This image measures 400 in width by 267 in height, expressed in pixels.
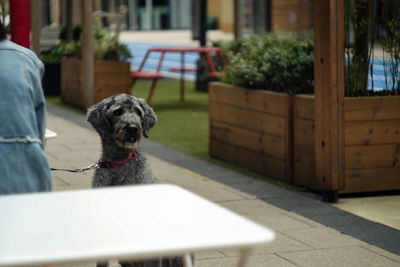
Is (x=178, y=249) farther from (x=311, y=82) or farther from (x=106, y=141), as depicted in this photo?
(x=311, y=82)

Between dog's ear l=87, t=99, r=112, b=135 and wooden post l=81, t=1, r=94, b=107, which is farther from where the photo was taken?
wooden post l=81, t=1, r=94, b=107

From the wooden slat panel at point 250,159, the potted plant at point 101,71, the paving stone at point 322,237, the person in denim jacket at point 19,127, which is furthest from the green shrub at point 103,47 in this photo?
the person in denim jacket at point 19,127

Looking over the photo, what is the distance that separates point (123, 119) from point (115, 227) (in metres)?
2.22

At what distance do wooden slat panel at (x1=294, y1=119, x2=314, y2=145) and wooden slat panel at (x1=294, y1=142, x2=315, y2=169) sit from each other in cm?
4

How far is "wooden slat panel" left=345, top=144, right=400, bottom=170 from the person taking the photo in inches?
253

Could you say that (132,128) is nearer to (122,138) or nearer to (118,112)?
(122,138)

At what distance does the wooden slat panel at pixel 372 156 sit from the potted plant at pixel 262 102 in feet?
2.32

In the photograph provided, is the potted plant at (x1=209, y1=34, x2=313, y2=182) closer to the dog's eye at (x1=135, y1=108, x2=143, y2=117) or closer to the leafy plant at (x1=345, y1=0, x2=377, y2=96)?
the leafy plant at (x1=345, y1=0, x2=377, y2=96)

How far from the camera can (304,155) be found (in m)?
6.77

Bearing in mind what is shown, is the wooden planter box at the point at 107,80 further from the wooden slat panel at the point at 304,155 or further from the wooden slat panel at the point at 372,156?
the wooden slat panel at the point at 372,156

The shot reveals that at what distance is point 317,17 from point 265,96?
1151 millimetres

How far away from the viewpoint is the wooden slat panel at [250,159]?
7183 mm

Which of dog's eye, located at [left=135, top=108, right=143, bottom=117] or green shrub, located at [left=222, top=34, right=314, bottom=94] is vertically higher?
green shrub, located at [left=222, top=34, right=314, bottom=94]

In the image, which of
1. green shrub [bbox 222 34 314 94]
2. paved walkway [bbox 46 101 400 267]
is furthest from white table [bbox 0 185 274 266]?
green shrub [bbox 222 34 314 94]
